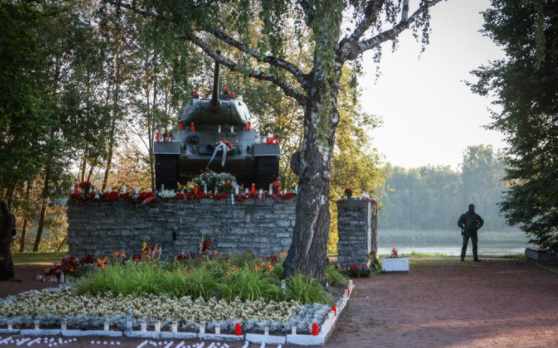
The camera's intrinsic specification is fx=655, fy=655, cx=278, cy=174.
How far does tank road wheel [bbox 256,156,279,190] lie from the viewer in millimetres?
18266

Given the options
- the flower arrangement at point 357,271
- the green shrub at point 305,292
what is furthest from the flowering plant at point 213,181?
the green shrub at point 305,292

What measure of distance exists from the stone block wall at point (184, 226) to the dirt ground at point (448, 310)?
5.71 feet

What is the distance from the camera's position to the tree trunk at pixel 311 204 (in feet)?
35.7

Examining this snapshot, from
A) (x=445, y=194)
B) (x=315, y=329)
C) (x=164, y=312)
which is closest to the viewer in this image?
(x=315, y=329)

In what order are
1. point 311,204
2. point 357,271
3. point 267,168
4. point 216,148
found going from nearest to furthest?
point 311,204
point 357,271
point 216,148
point 267,168

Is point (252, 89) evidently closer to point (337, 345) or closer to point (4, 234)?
point (4, 234)

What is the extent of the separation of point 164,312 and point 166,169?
388 inches

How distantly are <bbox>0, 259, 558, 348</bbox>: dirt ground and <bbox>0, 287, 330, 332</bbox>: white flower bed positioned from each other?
1.54 feet

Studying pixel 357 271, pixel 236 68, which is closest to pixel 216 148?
pixel 357 271

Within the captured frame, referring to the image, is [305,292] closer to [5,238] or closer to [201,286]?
[201,286]

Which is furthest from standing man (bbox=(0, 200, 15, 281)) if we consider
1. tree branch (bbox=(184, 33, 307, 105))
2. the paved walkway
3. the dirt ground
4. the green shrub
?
the paved walkway

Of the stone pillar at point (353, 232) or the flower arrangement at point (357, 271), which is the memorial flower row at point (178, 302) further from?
the stone pillar at point (353, 232)

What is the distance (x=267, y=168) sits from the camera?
18328mm

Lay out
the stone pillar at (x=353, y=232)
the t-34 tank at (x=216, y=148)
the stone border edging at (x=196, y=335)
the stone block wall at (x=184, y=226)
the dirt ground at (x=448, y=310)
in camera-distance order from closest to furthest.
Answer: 1. the stone border edging at (x=196, y=335)
2. the dirt ground at (x=448, y=310)
3. the stone block wall at (x=184, y=226)
4. the stone pillar at (x=353, y=232)
5. the t-34 tank at (x=216, y=148)
